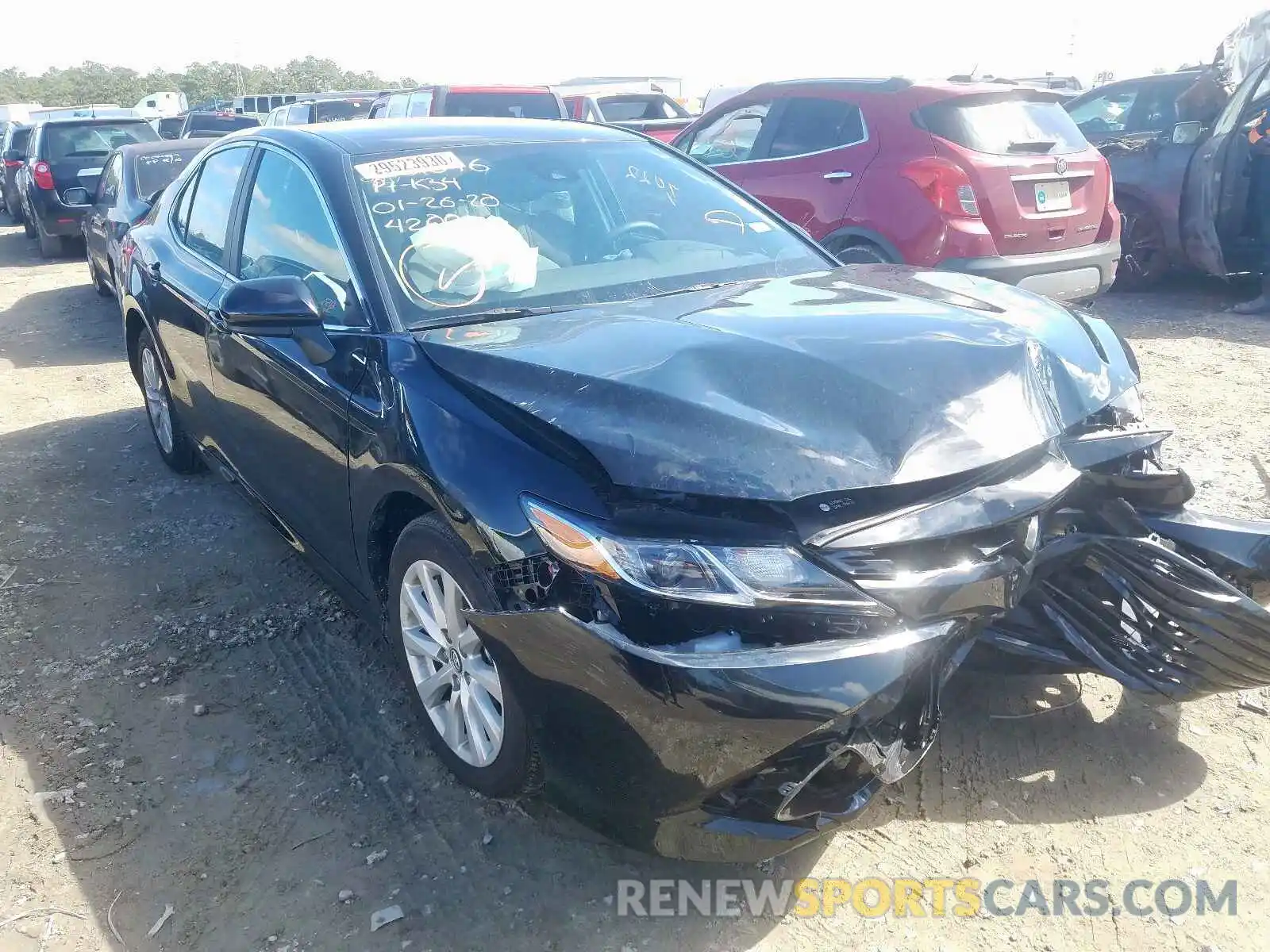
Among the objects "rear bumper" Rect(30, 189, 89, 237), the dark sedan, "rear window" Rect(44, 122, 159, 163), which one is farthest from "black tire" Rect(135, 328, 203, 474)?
"rear window" Rect(44, 122, 159, 163)

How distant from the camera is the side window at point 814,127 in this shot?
6.84m

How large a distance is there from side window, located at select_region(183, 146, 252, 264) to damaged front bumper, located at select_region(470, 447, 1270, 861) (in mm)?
2495

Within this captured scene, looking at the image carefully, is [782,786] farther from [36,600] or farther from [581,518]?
[36,600]

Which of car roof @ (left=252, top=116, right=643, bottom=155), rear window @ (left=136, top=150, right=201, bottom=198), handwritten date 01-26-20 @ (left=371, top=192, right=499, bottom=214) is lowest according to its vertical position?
rear window @ (left=136, top=150, right=201, bottom=198)

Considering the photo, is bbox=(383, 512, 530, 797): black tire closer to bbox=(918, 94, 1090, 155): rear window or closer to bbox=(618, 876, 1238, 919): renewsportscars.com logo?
bbox=(618, 876, 1238, 919): renewsportscars.com logo

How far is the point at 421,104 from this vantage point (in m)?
12.2

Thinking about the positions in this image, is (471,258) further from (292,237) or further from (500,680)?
(500,680)

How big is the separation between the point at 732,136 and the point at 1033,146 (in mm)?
2131

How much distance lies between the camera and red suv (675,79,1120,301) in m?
6.37

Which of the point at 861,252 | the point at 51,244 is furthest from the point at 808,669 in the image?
the point at 51,244

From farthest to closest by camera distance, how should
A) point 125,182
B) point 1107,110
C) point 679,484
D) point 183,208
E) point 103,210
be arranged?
point 1107,110 < point 103,210 < point 125,182 < point 183,208 < point 679,484

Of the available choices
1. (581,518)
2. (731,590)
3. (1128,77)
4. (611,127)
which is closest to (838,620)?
(731,590)

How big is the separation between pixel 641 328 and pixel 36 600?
284 centimetres

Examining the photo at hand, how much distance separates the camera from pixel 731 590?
2078mm
